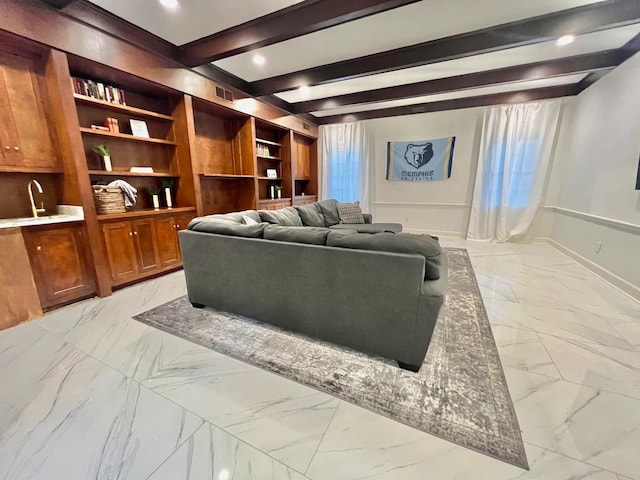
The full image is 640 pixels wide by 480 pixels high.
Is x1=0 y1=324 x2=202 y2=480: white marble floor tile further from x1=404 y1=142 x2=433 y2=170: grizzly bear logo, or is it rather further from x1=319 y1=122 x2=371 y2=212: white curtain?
x1=404 y1=142 x2=433 y2=170: grizzly bear logo

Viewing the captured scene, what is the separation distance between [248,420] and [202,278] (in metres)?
1.38

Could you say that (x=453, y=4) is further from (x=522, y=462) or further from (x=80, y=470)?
(x=80, y=470)

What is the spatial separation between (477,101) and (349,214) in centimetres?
313

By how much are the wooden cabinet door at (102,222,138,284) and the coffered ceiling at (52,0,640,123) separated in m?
1.94

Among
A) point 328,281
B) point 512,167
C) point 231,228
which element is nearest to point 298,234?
point 328,281

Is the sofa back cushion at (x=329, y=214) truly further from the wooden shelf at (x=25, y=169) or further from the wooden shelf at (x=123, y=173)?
the wooden shelf at (x=25, y=169)

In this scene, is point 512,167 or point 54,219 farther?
point 512,167

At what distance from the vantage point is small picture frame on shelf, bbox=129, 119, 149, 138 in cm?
318

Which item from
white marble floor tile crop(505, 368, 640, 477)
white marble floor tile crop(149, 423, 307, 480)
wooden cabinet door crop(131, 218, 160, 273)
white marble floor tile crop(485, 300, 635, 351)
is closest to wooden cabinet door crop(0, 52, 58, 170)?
wooden cabinet door crop(131, 218, 160, 273)

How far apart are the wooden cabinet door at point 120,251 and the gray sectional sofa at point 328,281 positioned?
3.58ft

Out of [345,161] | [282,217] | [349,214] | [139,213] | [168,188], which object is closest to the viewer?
[139,213]

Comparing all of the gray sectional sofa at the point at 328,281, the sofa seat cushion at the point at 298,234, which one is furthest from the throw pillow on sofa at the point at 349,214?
the sofa seat cushion at the point at 298,234

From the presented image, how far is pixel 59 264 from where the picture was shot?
249 cm

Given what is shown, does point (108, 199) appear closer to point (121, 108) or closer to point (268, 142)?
point (121, 108)
